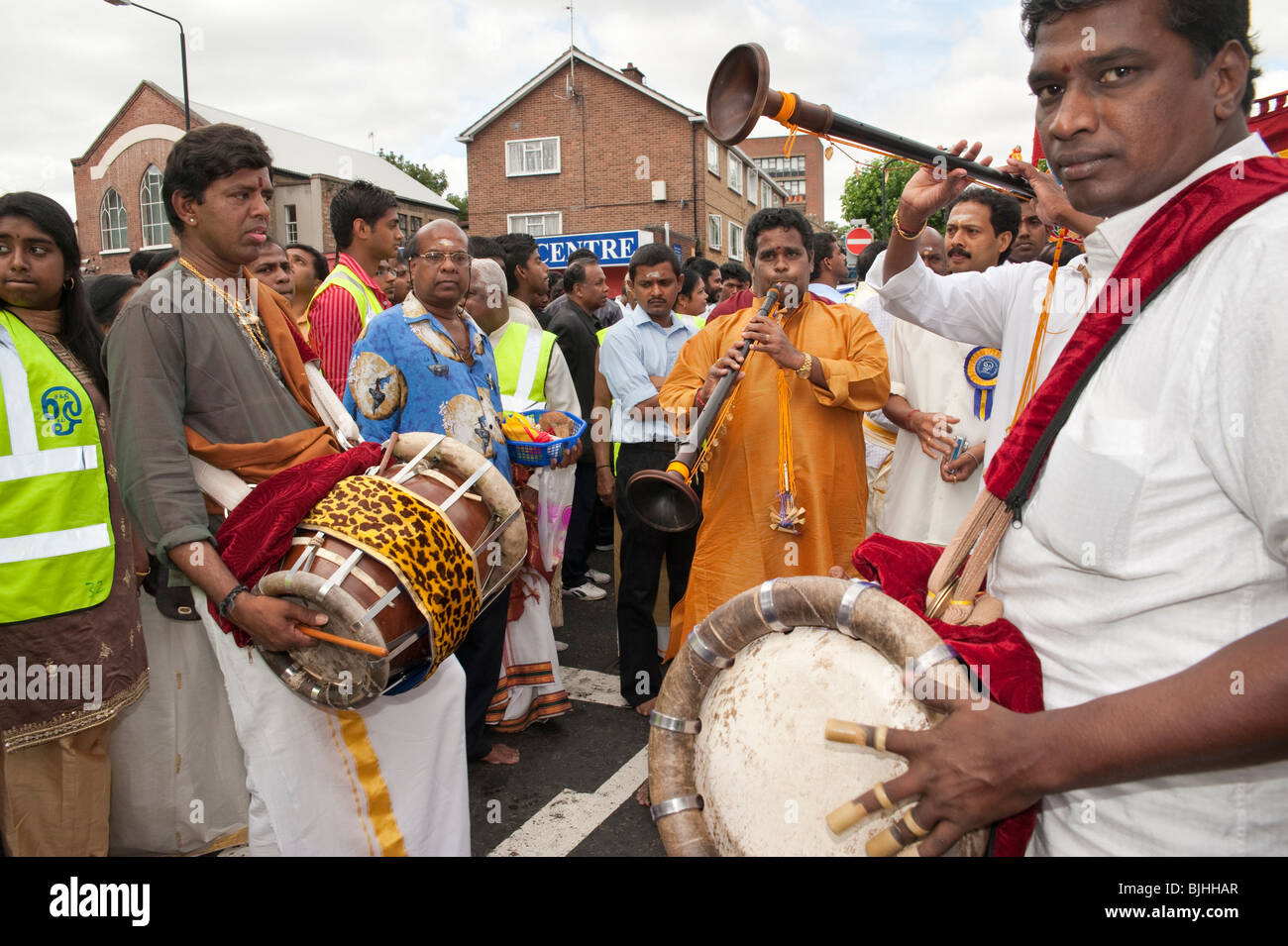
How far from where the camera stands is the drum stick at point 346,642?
1980 millimetres

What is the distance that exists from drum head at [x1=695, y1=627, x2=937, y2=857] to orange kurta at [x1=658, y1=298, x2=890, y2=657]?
7.03 ft

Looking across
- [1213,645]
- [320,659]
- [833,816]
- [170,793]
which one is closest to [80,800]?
[170,793]

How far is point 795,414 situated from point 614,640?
2.63m

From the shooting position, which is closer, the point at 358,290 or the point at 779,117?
the point at 779,117

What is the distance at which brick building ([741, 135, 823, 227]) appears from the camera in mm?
67938

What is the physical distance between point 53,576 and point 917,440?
11.3ft

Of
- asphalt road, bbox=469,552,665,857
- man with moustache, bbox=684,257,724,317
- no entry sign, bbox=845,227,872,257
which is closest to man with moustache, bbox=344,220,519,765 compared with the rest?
asphalt road, bbox=469,552,665,857

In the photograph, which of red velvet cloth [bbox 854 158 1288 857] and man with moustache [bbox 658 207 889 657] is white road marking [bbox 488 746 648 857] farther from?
red velvet cloth [bbox 854 158 1288 857]

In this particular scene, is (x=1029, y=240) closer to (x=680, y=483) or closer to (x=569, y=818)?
(x=680, y=483)

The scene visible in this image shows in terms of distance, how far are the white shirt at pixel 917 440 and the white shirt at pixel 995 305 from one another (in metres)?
0.82

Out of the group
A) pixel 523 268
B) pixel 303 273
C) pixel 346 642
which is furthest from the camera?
pixel 523 268

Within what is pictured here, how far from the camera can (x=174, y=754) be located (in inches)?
122

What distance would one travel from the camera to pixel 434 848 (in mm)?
2691

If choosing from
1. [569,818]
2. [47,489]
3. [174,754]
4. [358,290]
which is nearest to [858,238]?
[358,290]
